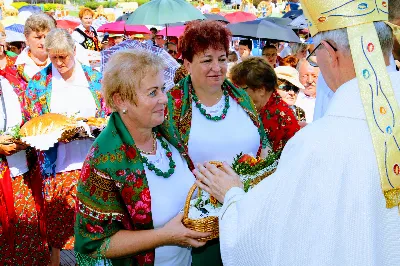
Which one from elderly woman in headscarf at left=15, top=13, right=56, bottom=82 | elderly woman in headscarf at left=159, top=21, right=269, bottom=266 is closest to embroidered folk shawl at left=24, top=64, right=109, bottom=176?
elderly woman in headscarf at left=15, top=13, right=56, bottom=82

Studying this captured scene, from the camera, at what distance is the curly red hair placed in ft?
12.0

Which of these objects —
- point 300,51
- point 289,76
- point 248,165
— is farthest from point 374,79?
point 300,51

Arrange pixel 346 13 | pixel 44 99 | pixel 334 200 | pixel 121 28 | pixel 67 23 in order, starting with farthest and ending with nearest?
pixel 67 23 < pixel 121 28 < pixel 44 99 < pixel 346 13 < pixel 334 200

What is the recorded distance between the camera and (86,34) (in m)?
9.84

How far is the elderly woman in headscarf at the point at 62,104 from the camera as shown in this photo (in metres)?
4.53

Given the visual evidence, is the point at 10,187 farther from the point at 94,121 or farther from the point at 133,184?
the point at 133,184

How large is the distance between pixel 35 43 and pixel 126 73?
328cm

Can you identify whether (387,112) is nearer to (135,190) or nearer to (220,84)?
(135,190)

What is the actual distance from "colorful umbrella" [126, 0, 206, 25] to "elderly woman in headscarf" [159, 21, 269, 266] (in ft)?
15.0

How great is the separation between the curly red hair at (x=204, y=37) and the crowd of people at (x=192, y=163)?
0.01 metres

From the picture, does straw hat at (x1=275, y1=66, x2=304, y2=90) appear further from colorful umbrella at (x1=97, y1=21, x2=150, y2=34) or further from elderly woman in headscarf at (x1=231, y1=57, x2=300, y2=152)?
colorful umbrella at (x1=97, y1=21, x2=150, y2=34)

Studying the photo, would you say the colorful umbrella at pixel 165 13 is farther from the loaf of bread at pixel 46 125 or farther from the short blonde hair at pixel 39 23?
the loaf of bread at pixel 46 125

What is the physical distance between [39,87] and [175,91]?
150cm

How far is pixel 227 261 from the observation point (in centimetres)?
202
